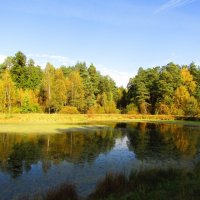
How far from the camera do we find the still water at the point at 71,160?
14613mm

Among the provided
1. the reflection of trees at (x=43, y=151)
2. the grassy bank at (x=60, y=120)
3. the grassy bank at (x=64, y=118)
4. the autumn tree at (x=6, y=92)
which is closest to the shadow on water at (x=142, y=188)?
the reflection of trees at (x=43, y=151)

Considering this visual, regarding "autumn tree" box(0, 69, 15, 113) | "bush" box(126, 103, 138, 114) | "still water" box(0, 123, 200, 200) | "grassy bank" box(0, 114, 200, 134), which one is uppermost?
"autumn tree" box(0, 69, 15, 113)

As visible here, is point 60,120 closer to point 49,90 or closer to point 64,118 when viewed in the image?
point 64,118

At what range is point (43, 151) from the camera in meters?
23.3

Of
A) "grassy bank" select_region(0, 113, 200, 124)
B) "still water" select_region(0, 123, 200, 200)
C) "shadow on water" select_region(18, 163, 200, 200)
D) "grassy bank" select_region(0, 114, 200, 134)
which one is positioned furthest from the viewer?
"grassy bank" select_region(0, 113, 200, 124)

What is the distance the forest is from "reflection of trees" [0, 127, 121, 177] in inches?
1727

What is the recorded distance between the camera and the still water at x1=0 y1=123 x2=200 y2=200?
14.6m

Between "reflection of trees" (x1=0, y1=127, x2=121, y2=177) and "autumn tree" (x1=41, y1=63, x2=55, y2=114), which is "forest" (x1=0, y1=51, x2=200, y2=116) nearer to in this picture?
"autumn tree" (x1=41, y1=63, x2=55, y2=114)

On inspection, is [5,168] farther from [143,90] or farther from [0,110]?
[143,90]

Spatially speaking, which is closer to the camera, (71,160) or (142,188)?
(142,188)

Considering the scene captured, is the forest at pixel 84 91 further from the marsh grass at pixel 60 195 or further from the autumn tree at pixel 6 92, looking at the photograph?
the marsh grass at pixel 60 195

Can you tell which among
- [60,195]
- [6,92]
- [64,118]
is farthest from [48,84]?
[60,195]

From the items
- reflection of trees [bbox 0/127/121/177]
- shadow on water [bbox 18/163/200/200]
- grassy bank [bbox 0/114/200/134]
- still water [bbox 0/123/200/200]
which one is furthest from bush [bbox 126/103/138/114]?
shadow on water [bbox 18/163/200/200]

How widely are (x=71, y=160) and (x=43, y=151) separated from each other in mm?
3785
